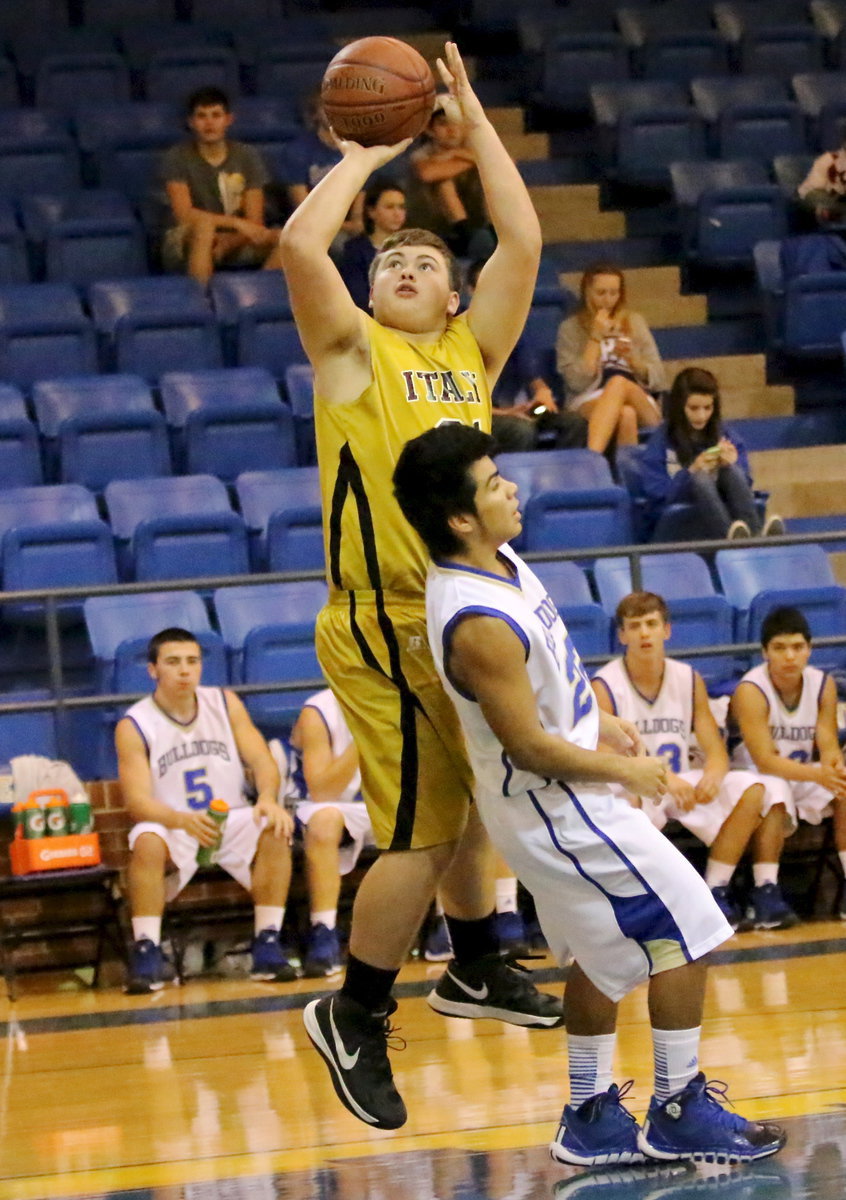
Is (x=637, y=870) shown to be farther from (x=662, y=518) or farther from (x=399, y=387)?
(x=662, y=518)

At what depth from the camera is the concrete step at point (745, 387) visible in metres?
10.1

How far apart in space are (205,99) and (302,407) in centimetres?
177

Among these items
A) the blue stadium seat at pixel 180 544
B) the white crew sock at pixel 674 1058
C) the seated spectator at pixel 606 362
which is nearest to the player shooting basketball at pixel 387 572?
the white crew sock at pixel 674 1058

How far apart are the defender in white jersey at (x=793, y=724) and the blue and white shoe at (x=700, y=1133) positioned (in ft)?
10.4

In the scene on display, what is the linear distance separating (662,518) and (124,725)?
8.16 feet

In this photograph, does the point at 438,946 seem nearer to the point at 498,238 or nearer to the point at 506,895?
the point at 506,895

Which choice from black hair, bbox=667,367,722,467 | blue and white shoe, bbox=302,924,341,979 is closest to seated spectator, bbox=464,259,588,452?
black hair, bbox=667,367,722,467

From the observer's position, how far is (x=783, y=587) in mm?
8094

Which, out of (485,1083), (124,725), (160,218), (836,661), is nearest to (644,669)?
(836,661)

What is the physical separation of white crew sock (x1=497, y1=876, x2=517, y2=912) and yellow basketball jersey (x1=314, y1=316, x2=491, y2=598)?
122 inches

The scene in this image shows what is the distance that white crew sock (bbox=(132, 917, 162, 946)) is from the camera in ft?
22.4

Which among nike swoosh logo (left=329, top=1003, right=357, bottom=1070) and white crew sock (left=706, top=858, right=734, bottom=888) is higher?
white crew sock (left=706, top=858, right=734, bottom=888)

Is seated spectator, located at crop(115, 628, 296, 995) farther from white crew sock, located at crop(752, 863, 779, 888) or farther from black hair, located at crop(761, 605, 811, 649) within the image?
black hair, located at crop(761, 605, 811, 649)

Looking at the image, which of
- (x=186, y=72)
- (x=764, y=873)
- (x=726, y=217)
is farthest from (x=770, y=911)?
(x=186, y=72)
